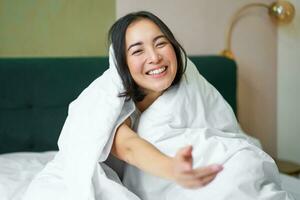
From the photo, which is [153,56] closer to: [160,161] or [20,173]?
[160,161]

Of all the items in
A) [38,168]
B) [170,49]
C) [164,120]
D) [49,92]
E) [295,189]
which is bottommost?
[295,189]

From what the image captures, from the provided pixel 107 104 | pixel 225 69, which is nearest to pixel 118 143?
pixel 107 104

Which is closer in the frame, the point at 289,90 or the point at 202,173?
the point at 202,173

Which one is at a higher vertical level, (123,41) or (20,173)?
(123,41)

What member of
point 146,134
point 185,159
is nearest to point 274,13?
point 146,134

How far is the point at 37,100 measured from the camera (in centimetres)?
185

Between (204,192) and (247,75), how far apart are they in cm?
183

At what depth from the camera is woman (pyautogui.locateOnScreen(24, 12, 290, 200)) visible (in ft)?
3.20

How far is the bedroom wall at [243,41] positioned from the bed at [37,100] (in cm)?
46

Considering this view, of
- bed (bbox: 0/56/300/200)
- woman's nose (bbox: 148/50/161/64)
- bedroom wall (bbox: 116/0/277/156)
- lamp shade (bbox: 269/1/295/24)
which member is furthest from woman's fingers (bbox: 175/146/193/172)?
lamp shade (bbox: 269/1/295/24)

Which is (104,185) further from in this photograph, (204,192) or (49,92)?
(49,92)

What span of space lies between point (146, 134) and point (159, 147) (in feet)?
0.22

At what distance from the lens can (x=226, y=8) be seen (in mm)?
2514

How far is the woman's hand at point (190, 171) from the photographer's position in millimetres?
705
